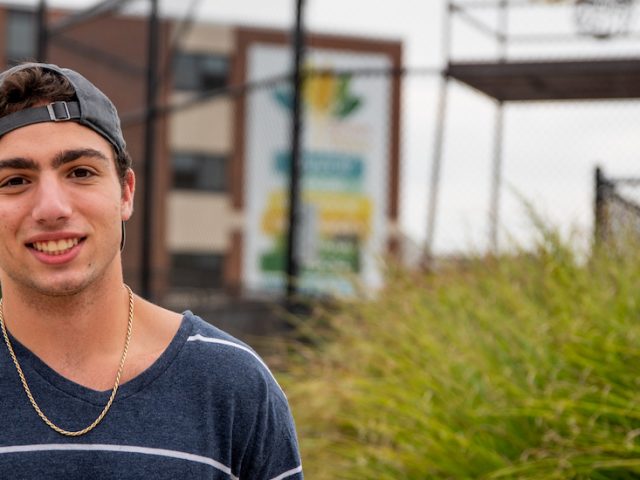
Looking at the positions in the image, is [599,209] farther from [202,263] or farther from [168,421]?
[202,263]

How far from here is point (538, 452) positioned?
158 inches

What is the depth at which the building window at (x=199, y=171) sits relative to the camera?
3891cm

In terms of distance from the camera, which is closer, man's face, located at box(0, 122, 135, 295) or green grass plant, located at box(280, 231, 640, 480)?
man's face, located at box(0, 122, 135, 295)

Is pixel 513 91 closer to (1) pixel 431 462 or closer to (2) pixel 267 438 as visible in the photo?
(1) pixel 431 462

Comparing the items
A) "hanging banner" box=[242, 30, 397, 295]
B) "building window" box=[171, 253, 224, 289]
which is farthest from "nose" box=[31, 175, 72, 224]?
"building window" box=[171, 253, 224, 289]

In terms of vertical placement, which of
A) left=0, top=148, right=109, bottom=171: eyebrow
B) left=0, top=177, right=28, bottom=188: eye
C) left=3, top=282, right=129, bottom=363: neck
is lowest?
left=3, top=282, right=129, bottom=363: neck

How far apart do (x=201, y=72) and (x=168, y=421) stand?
3804 centimetres

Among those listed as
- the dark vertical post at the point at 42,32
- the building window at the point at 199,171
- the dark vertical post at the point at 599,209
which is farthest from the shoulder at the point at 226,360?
the building window at the point at 199,171

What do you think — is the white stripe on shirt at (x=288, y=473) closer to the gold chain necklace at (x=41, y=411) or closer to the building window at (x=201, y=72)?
the gold chain necklace at (x=41, y=411)

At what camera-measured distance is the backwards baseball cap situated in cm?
190

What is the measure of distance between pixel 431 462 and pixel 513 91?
573 centimetres

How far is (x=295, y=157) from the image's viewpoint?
777cm

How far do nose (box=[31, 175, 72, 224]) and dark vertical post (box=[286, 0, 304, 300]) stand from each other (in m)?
5.80

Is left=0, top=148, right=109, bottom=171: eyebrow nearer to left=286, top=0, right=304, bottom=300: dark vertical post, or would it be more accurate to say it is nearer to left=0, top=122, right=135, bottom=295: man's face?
left=0, top=122, right=135, bottom=295: man's face
